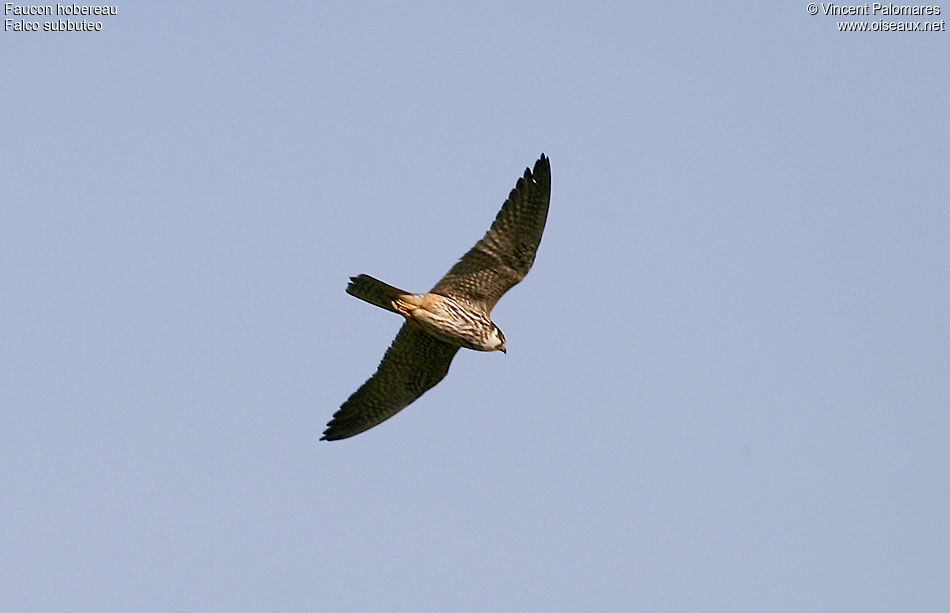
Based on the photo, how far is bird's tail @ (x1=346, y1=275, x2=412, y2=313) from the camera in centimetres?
1738

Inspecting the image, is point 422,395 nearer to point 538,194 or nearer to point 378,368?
point 378,368

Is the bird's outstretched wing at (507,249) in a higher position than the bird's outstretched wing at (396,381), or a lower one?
higher

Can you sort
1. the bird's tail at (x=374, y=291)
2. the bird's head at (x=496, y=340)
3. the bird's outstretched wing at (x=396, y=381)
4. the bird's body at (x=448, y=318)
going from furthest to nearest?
the bird's outstretched wing at (x=396, y=381)
the bird's head at (x=496, y=340)
the bird's body at (x=448, y=318)
the bird's tail at (x=374, y=291)

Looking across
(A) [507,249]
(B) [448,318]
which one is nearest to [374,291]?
(B) [448,318]

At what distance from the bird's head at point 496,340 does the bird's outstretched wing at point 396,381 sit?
0.72m

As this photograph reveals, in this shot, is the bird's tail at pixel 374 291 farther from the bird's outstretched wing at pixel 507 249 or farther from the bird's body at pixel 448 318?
the bird's outstretched wing at pixel 507 249

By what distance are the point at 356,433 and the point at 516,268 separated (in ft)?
10.6

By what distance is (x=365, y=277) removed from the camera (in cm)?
1734

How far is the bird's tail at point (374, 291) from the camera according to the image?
1738 cm

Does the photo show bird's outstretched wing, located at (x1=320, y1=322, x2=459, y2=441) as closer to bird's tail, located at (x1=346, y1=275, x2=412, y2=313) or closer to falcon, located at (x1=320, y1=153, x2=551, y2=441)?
falcon, located at (x1=320, y1=153, x2=551, y2=441)

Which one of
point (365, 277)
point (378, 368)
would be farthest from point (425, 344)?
point (365, 277)

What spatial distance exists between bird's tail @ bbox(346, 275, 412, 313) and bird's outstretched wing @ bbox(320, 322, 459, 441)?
0.95m

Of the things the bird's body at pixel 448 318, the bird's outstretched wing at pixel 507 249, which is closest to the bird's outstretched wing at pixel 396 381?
the bird's body at pixel 448 318

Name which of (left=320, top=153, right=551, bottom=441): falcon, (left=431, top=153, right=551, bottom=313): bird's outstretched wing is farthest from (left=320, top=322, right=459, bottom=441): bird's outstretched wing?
(left=431, top=153, right=551, bottom=313): bird's outstretched wing
